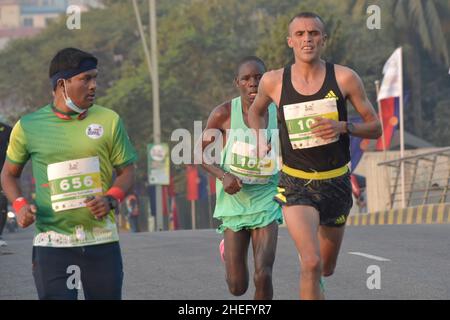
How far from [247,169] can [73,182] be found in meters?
2.77

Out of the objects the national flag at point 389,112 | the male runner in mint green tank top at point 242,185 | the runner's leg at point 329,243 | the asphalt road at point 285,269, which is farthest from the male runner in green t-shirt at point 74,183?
the national flag at point 389,112

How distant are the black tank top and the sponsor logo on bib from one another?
4.98 ft

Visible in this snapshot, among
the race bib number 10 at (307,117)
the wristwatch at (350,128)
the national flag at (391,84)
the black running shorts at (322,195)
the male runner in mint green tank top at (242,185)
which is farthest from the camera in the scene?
the national flag at (391,84)

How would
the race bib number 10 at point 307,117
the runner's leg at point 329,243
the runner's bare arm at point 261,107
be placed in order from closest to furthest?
the race bib number 10 at point 307,117
the runner's bare arm at point 261,107
the runner's leg at point 329,243

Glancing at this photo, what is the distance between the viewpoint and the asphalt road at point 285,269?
38.9 feet

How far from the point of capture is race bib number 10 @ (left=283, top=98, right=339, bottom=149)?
28.5 ft

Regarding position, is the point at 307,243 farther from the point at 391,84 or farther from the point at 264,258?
the point at 391,84

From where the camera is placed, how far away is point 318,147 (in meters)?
8.73

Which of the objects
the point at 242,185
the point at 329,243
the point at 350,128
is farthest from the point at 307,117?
the point at 242,185

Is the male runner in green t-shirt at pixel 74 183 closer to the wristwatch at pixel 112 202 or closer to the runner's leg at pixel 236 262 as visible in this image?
the wristwatch at pixel 112 202

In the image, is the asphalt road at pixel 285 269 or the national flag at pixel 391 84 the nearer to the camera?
the asphalt road at pixel 285 269

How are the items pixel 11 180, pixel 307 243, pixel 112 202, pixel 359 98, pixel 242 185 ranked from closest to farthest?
pixel 112 202
pixel 11 180
pixel 307 243
pixel 359 98
pixel 242 185

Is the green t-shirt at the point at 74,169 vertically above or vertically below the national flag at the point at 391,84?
above
